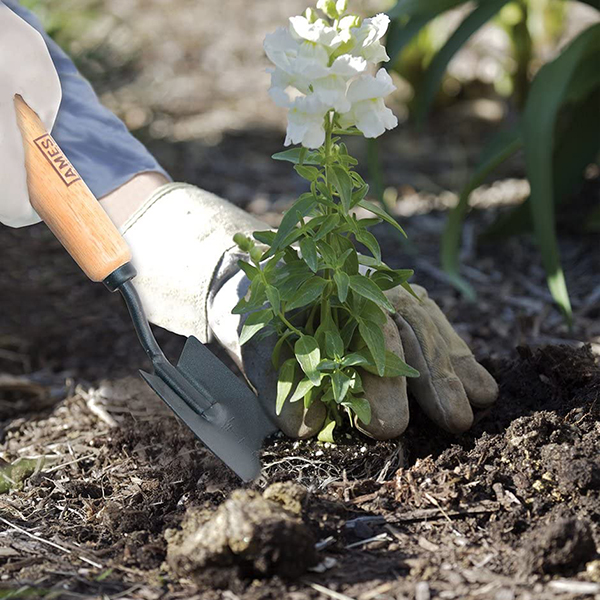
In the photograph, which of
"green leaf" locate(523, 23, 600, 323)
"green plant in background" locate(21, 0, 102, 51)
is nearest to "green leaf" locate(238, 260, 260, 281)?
"green leaf" locate(523, 23, 600, 323)

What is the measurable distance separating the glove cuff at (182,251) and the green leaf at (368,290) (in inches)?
14.9

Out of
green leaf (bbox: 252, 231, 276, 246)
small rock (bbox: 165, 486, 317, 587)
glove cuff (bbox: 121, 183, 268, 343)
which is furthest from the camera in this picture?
glove cuff (bbox: 121, 183, 268, 343)

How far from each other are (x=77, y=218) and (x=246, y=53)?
3.43 meters

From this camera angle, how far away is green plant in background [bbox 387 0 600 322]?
2230 millimetres

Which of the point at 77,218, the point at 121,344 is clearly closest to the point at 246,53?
the point at 121,344

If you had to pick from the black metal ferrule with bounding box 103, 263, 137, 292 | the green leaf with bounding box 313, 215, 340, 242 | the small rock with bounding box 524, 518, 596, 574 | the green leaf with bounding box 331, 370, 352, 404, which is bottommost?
the small rock with bounding box 524, 518, 596, 574

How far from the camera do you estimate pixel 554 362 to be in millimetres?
1716

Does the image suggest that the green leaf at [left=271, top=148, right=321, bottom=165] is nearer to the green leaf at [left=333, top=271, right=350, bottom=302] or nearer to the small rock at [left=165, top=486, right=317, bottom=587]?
the green leaf at [left=333, top=271, right=350, bottom=302]

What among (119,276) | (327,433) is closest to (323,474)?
(327,433)

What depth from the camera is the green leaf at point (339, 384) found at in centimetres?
149

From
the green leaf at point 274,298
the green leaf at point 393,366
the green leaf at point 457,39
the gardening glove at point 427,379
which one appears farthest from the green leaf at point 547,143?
the green leaf at point 274,298

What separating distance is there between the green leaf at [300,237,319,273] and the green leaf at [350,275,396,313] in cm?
8

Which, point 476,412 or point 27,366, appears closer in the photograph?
point 476,412

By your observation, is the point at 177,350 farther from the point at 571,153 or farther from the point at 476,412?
the point at 571,153
